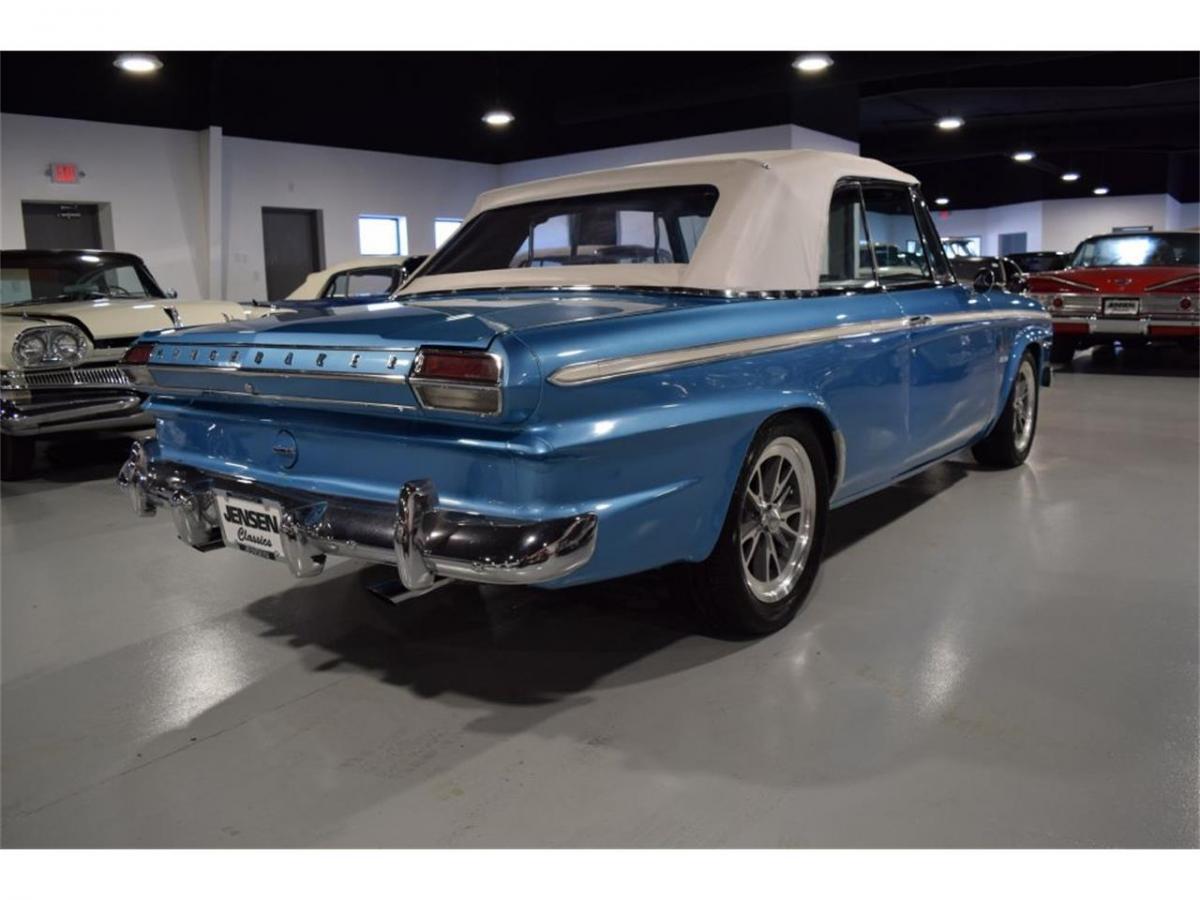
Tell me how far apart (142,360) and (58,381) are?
306 centimetres

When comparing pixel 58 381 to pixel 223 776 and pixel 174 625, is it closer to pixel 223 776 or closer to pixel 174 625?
pixel 174 625

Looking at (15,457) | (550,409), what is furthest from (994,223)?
(550,409)

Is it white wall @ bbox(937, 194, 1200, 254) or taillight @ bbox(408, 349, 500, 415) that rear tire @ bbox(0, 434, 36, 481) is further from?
white wall @ bbox(937, 194, 1200, 254)

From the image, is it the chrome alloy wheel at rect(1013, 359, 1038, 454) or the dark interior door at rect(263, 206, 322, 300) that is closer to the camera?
the chrome alloy wheel at rect(1013, 359, 1038, 454)

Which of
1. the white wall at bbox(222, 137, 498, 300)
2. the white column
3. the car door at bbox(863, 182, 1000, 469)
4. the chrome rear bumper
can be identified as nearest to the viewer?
the car door at bbox(863, 182, 1000, 469)

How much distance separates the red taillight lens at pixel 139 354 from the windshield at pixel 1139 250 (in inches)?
399

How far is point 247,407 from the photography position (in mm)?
2793

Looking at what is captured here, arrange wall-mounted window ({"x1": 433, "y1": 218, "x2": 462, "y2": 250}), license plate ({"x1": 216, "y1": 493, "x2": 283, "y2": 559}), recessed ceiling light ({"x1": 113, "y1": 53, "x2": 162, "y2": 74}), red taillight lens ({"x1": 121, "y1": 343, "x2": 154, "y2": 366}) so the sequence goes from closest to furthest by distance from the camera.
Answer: license plate ({"x1": 216, "y1": 493, "x2": 283, "y2": 559}) < red taillight lens ({"x1": 121, "y1": 343, "x2": 154, "y2": 366}) < recessed ceiling light ({"x1": 113, "y1": 53, "x2": 162, "y2": 74}) < wall-mounted window ({"x1": 433, "y1": 218, "x2": 462, "y2": 250})

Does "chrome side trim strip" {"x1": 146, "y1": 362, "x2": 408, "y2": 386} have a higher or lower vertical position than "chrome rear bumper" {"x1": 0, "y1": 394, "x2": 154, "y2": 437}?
higher

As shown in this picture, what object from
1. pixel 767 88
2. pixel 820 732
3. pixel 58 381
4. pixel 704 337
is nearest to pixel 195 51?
pixel 767 88

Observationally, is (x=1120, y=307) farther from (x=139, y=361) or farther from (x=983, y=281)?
(x=139, y=361)

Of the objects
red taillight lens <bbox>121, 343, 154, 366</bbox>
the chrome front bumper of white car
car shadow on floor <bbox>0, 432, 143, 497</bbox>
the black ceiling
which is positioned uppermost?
the black ceiling

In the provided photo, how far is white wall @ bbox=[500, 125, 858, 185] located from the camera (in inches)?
468

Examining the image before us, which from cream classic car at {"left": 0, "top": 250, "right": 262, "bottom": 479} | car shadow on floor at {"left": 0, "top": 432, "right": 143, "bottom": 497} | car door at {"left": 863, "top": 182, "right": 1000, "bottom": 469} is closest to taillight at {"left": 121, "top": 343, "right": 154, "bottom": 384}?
cream classic car at {"left": 0, "top": 250, "right": 262, "bottom": 479}
